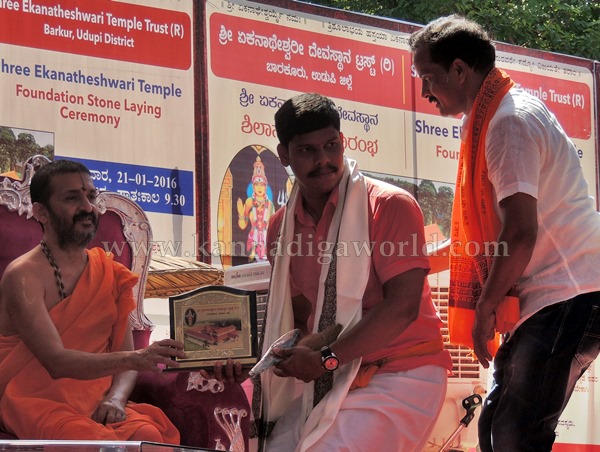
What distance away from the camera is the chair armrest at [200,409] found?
3.33 metres

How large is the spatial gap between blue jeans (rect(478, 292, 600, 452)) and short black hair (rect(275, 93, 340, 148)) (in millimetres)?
833

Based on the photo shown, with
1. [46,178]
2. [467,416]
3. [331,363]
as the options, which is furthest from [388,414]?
[467,416]

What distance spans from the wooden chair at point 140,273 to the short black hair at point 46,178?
0.26m

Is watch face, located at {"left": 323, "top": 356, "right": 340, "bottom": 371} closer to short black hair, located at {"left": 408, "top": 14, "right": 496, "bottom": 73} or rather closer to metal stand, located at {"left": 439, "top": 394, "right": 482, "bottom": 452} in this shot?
short black hair, located at {"left": 408, "top": 14, "right": 496, "bottom": 73}

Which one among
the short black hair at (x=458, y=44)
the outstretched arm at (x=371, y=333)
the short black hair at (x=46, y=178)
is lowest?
the outstretched arm at (x=371, y=333)

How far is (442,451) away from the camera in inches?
200

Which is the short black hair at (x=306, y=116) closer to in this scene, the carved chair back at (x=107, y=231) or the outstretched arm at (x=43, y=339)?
the outstretched arm at (x=43, y=339)

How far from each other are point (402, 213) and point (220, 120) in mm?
3226

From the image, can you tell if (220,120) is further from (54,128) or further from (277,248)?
(277,248)

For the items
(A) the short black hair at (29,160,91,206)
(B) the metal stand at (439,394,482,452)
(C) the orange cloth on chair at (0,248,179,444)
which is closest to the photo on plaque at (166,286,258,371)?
(C) the orange cloth on chair at (0,248,179,444)

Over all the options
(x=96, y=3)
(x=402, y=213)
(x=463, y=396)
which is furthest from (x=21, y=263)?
(x=463, y=396)

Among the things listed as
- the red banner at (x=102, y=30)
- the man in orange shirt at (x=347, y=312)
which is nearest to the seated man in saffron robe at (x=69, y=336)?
the man in orange shirt at (x=347, y=312)

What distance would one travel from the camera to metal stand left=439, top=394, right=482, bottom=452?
5.15 meters

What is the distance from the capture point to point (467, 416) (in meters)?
5.22
